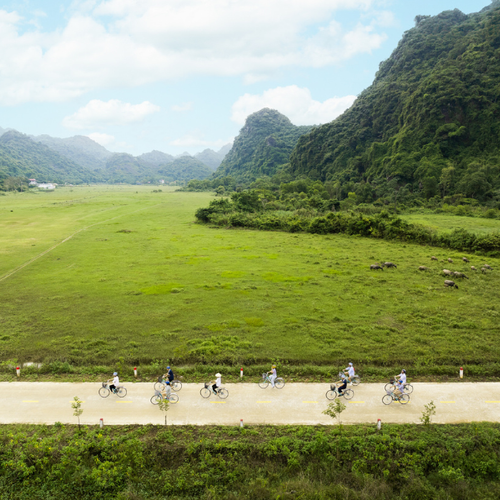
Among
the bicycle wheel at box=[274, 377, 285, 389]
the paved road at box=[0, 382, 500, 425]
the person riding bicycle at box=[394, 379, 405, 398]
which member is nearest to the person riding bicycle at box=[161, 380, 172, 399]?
the paved road at box=[0, 382, 500, 425]

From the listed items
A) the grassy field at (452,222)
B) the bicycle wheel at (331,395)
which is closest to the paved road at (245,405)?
the bicycle wheel at (331,395)

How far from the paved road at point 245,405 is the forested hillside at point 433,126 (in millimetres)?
98228

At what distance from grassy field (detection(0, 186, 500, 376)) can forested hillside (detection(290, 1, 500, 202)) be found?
6626 centimetres

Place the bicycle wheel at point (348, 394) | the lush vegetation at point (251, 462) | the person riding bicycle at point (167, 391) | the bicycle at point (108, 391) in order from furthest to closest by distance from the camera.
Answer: the bicycle wheel at point (348, 394) → the bicycle at point (108, 391) → the person riding bicycle at point (167, 391) → the lush vegetation at point (251, 462)

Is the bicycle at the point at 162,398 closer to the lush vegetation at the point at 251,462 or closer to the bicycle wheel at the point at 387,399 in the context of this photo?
the lush vegetation at the point at 251,462

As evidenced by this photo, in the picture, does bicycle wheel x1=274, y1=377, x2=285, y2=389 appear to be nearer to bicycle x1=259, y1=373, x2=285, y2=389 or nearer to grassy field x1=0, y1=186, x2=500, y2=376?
bicycle x1=259, y1=373, x2=285, y2=389

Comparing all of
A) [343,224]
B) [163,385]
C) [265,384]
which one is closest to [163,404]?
[163,385]

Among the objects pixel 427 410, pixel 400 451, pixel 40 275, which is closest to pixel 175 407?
pixel 400 451

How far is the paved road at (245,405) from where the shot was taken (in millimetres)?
18719

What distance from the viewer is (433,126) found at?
130 m

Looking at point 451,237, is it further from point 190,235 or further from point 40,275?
point 40,275

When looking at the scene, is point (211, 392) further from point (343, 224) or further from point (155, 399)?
point (343, 224)

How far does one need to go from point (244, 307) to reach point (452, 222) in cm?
6608

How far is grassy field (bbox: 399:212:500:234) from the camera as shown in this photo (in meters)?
68.2
